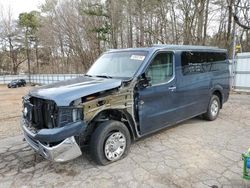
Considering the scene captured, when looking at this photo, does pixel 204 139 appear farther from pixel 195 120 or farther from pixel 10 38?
pixel 10 38

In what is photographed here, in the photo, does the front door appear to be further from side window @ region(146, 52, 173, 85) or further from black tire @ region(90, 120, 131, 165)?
black tire @ region(90, 120, 131, 165)

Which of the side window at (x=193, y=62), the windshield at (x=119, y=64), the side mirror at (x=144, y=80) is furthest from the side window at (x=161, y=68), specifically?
the side window at (x=193, y=62)

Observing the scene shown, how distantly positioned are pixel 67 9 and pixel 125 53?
2403 centimetres

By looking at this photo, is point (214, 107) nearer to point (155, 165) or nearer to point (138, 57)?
point (138, 57)

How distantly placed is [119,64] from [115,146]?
1670 millimetres

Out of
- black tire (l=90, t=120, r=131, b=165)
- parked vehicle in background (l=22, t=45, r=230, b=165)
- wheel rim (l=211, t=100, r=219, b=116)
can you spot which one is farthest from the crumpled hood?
wheel rim (l=211, t=100, r=219, b=116)

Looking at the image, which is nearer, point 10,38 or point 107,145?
point 107,145

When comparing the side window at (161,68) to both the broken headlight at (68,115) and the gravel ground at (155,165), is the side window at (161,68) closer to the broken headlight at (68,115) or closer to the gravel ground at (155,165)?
the gravel ground at (155,165)

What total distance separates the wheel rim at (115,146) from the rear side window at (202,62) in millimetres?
2157

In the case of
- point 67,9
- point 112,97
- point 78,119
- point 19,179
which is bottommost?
point 19,179

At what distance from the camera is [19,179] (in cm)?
355

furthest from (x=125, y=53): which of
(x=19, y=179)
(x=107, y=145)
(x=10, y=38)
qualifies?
(x=10, y=38)

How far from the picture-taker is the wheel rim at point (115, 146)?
3.82 meters

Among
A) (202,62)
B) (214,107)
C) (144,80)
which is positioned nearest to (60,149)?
(144,80)
